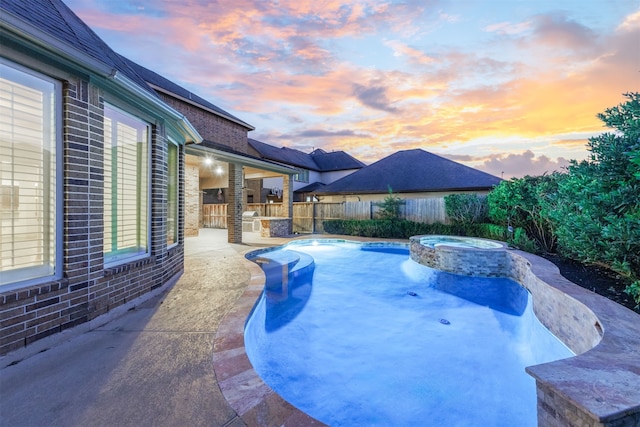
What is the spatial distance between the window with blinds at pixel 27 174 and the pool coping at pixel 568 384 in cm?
223

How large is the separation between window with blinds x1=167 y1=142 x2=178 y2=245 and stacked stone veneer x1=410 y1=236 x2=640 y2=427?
6.37m

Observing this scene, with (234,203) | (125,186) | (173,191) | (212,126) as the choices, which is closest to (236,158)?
(234,203)

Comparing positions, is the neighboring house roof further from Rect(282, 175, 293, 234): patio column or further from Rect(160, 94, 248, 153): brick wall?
Rect(282, 175, 293, 234): patio column

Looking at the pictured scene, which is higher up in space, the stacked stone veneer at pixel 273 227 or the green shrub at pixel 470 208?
the green shrub at pixel 470 208

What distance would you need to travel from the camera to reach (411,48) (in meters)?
8.70

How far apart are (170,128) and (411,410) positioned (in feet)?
20.9

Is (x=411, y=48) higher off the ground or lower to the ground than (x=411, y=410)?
higher

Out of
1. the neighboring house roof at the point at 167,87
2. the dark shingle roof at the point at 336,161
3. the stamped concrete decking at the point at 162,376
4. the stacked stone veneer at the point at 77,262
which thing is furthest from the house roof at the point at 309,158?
the stamped concrete decking at the point at 162,376

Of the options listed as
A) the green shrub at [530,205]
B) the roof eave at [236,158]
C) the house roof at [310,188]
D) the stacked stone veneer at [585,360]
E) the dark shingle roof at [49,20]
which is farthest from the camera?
the house roof at [310,188]

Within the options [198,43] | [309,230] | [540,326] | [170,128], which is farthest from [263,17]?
[309,230]

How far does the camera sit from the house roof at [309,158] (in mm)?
22670

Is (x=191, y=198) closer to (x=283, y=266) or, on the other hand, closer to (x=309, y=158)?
(x=283, y=266)

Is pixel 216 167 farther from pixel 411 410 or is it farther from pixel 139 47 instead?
pixel 411 410

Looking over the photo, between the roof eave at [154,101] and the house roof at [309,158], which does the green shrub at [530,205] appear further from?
the house roof at [309,158]
